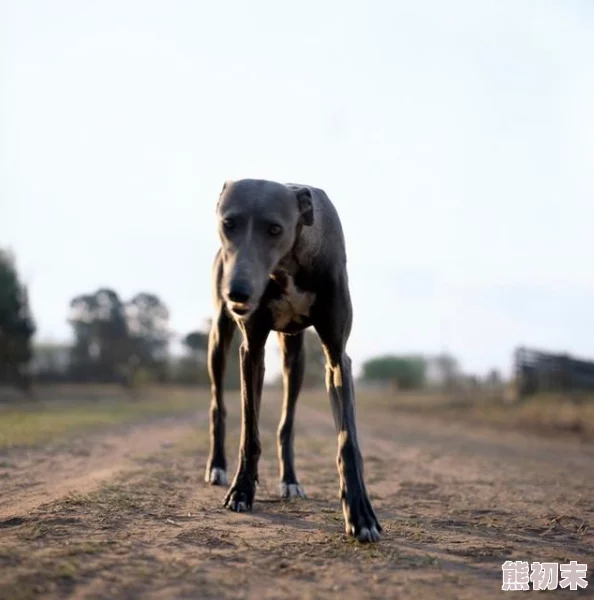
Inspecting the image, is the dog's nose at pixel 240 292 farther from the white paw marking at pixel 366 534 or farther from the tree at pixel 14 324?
the tree at pixel 14 324

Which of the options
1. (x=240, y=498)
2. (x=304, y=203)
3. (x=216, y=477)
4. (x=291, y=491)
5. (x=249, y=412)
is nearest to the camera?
(x=304, y=203)

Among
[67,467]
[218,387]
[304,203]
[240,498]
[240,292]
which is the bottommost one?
[67,467]

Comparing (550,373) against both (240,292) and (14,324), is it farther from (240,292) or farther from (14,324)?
(240,292)

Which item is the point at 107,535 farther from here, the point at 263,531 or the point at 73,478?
the point at 73,478

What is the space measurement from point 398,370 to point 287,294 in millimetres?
59702

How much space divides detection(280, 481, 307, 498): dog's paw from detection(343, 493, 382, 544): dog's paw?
5.82 ft

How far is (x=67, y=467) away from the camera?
26.3 feet

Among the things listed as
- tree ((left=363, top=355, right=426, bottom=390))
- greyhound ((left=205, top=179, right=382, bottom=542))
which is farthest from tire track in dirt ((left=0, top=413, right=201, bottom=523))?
tree ((left=363, top=355, right=426, bottom=390))

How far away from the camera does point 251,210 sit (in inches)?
182

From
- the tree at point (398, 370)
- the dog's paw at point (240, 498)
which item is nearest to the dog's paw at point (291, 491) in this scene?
the dog's paw at point (240, 498)

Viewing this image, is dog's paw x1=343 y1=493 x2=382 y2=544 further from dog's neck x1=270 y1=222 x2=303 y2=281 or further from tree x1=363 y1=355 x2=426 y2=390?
tree x1=363 y1=355 x2=426 y2=390

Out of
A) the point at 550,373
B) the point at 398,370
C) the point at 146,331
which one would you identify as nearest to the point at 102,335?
the point at 146,331

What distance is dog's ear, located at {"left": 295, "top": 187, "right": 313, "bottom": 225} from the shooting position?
16.6ft

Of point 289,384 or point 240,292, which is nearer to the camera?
point 240,292
